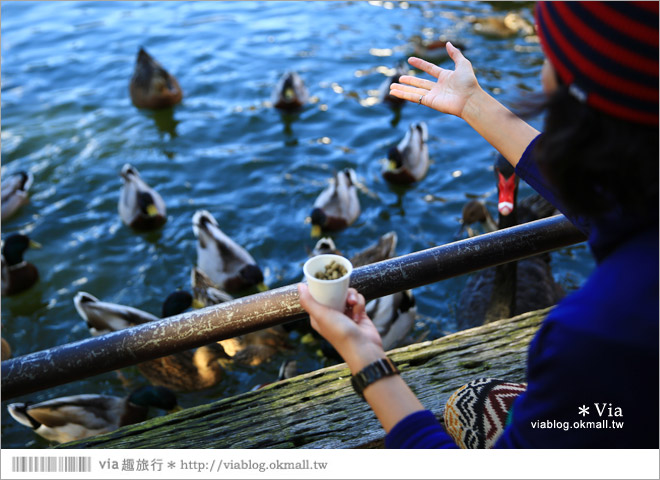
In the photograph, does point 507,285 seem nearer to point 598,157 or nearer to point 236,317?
point 236,317

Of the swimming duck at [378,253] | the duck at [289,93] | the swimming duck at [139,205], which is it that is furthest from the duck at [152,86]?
the swimming duck at [378,253]

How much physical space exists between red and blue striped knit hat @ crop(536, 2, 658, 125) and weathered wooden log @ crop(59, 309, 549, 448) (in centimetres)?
158

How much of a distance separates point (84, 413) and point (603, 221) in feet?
13.6

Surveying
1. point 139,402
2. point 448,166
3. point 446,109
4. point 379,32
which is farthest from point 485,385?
point 379,32

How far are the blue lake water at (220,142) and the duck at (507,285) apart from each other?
47 centimetres

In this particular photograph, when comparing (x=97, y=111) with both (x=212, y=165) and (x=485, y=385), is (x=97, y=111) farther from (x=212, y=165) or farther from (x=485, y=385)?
(x=485, y=385)

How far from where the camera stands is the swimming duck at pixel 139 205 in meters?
6.50

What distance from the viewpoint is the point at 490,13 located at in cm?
1093

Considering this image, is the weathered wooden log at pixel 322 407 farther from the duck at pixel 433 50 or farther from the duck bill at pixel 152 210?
the duck at pixel 433 50

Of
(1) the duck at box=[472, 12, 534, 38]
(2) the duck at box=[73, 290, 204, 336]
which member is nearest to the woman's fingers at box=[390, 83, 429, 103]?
(2) the duck at box=[73, 290, 204, 336]

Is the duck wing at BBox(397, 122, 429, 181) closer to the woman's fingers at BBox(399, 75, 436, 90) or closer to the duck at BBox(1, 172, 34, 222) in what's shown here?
the duck at BBox(1, 172, 34, 222)

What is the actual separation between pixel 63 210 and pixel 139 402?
3239 mm

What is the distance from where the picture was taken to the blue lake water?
605cm

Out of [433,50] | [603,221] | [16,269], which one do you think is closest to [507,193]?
[603,221]
